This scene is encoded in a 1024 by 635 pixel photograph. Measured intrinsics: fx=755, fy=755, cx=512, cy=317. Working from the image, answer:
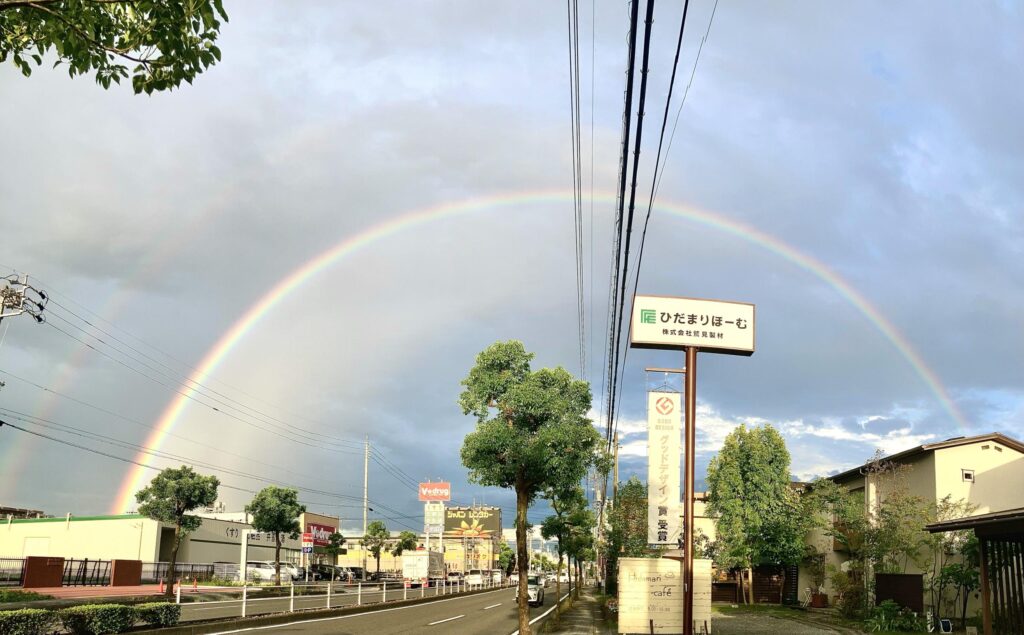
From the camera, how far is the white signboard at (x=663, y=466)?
18.1 m

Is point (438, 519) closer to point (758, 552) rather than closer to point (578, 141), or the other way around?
point (758, 552)

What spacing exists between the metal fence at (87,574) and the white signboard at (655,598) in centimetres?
4434

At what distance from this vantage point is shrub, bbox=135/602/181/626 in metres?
18.9

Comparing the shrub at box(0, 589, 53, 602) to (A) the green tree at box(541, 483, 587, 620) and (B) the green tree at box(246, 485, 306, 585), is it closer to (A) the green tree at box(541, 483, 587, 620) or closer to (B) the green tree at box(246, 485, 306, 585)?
(A) the green tree at box(541, 483, 587, 620)

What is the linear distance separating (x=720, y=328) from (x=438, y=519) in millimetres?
104098

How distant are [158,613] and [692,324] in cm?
1534

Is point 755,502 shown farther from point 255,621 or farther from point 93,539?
point 93,539

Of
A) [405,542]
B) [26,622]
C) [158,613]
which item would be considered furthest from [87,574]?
[405,542]

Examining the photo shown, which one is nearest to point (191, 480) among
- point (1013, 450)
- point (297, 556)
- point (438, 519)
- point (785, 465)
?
point (785, 465)

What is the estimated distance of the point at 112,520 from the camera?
224ft

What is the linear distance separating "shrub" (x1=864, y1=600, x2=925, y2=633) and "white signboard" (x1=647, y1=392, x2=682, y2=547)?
15.4 m

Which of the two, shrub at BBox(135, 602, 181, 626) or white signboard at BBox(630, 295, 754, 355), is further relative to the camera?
shrub at BBox(135, 602, 181, 626)

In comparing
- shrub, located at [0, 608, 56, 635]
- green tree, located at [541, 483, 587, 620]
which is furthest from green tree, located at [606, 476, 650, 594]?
shrub, located at [0, 608, 56, 635]

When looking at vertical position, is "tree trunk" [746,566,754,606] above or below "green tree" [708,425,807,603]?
below
